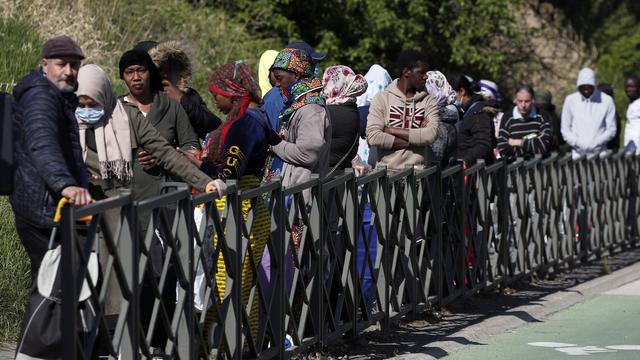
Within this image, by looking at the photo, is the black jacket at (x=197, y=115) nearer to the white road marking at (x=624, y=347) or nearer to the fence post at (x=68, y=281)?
the white road marking at (x=624, y=347)

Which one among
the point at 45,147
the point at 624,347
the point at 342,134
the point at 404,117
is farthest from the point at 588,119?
the point at 45,147

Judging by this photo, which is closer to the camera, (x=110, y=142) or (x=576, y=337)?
(x=110, y=142)

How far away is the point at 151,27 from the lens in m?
17.1

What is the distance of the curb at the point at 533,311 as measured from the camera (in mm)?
9298

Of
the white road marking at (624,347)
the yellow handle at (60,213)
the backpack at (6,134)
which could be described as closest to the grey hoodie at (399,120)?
the white road marking at (624,347)

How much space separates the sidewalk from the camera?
916cm

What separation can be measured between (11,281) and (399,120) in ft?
9.90

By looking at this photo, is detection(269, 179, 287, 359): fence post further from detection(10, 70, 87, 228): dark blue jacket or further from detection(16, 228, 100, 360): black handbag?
detection(16, 228, 100, 360): black handbag

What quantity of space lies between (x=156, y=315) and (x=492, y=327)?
4.05 meters

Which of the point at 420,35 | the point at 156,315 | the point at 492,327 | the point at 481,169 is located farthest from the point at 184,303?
the point at 420,35

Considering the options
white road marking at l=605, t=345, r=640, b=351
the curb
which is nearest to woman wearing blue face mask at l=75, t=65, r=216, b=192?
the curb

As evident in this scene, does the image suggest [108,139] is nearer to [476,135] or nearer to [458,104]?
[458,104]

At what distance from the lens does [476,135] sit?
12.7 metres

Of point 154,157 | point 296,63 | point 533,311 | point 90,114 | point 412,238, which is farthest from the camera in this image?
point 533,311
